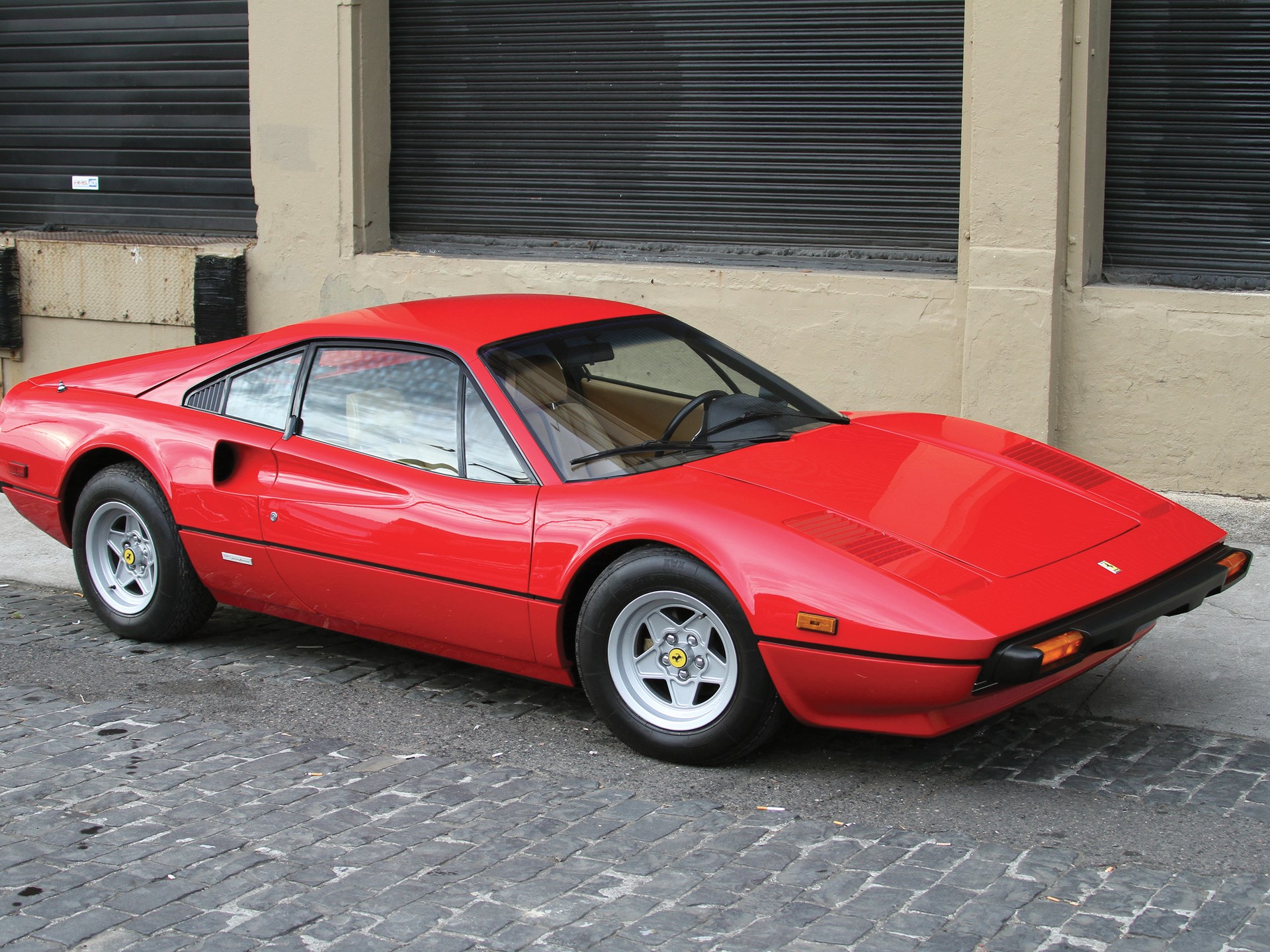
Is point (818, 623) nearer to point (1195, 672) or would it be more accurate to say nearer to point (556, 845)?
point (556, 845)

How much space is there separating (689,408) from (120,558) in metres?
2.43

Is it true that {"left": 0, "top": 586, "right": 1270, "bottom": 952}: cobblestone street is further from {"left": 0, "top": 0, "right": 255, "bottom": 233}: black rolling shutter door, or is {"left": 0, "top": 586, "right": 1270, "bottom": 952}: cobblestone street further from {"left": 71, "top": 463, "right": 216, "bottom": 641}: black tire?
{"left": 0, "top": 0, "right": 255, "bottom": 233}: black rolling shutter door

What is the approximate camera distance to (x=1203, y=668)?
16.3 feet

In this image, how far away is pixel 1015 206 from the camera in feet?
23.6

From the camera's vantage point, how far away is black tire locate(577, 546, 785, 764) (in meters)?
3.87

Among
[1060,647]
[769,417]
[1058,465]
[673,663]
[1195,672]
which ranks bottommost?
[1195,672]

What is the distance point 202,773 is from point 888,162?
5.44 metres

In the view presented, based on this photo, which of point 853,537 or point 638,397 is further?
point 638,397

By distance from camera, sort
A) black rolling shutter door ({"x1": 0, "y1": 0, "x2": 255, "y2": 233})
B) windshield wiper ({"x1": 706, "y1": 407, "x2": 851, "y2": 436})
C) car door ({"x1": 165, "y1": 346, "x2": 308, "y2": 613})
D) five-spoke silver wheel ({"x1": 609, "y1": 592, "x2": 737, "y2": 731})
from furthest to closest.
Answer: black rolling shutter door ({"x1": 0, "y1": 0, "x2": 255, "y2": 233}) → car door ({"x1": 165, "y1": 346, "x2": 308, "y2": 613}) → windshield wiper ({"x1": 706, "y1": 407, "x2": 851, "y2": 436}) → five-spoke silver wheel ({"x1": 609, "y1": 592, "x2": 737, "y2": 731})

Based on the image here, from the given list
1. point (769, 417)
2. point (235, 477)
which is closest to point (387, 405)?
point (235, 477)

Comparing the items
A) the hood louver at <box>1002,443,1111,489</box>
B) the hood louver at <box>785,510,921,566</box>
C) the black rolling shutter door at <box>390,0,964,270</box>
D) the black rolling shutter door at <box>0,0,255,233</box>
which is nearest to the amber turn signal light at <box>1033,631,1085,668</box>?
the hood louver at <box>785,510,921,566</box>

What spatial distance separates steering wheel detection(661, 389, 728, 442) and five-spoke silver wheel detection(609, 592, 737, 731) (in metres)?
0.72

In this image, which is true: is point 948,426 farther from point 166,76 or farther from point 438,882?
point 166,76

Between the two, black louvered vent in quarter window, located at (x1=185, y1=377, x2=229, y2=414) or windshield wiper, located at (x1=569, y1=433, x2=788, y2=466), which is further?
black louvered vent in quarter window, located at (x1=185, y1=377, x2=229, y2=414)
